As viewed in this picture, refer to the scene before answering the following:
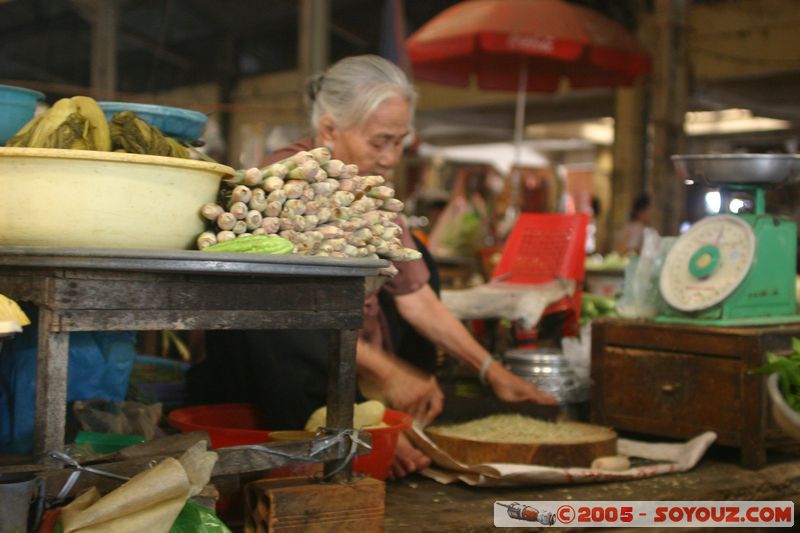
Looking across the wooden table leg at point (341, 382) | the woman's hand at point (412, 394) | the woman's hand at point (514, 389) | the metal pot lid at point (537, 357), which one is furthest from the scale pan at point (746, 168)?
the wooden table leg at point (341, 382)

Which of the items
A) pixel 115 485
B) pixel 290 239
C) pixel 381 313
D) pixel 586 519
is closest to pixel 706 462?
pixel 586 519

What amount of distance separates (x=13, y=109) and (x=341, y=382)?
83cm

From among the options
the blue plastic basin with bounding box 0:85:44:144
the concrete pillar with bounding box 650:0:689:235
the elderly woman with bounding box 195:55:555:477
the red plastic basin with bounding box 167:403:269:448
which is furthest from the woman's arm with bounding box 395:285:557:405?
the concrete pillar with bounding box 650:0:689:235

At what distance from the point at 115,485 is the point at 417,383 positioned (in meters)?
1.15

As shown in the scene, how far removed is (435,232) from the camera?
7.39m

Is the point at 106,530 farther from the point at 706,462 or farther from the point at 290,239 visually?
the point at 706,462

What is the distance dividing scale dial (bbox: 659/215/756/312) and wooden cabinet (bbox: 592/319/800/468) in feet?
0.35

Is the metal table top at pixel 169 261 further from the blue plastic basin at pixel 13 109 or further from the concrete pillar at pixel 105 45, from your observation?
the concrete pillar at pixel 105 45

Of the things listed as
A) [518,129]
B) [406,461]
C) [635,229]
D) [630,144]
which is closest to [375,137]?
[406,461]

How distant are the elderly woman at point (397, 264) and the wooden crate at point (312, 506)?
72 centimetres

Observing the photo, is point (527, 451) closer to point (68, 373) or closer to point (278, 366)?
point (278, 366)

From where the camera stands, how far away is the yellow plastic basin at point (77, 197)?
4.93 ft

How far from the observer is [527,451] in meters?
2.40

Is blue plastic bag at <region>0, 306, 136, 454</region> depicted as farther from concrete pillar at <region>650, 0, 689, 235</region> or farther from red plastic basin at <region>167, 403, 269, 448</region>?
concrete pillar at <region>650, 0, 689, 235</region>
